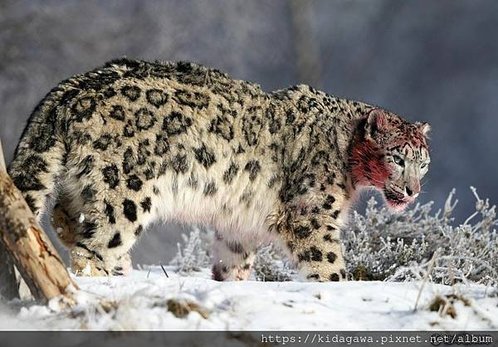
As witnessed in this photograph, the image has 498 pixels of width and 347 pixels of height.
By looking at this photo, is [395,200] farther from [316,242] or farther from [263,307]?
[263,307]

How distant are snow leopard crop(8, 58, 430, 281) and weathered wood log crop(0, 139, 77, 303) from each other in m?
1.08

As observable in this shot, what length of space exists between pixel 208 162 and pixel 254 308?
7.84ft

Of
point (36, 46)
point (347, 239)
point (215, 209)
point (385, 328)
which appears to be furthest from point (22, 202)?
point (36, 46)

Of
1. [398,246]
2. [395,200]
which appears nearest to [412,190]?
[395,200]

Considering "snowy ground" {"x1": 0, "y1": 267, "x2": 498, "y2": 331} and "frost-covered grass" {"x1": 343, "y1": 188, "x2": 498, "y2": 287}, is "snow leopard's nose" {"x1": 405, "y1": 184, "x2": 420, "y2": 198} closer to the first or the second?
"frost-covered grass" {"x1": 343, "y1": 188, "x2": 498, "y2": 287}

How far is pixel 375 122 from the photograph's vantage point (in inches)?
313

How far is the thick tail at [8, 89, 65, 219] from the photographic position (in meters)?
6.68

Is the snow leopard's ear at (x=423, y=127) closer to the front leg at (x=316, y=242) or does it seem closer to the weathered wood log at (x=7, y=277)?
the front leg at (x=316, y=242)

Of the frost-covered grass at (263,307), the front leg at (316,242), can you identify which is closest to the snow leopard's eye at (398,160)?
the front leg at (316,242)

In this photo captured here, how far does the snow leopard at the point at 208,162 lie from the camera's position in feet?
22.1

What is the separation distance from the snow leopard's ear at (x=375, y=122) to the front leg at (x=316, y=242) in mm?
641

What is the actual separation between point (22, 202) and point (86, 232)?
1.49m

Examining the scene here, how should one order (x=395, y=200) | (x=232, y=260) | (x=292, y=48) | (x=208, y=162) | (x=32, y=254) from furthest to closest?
(x=292, y=48)
(x=232, y=260)
(x=395, y=200)
(x=208, y=162)
(x=32, y=254)

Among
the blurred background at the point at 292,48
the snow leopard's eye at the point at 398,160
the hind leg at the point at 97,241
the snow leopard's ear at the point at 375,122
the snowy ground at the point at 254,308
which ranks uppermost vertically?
the blurred background at the point at 292,48
